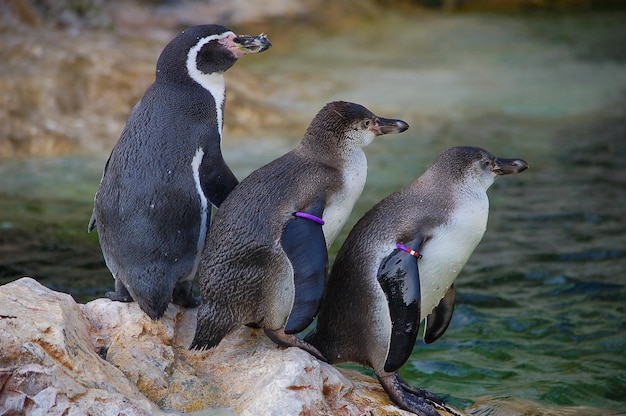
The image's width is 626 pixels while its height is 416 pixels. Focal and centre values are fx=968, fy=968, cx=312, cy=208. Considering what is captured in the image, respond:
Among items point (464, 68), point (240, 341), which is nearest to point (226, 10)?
point (464, 68)

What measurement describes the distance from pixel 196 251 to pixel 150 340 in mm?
551

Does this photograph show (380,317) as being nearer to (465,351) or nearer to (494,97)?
(465,351)

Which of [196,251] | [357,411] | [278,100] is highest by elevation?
[196,251]

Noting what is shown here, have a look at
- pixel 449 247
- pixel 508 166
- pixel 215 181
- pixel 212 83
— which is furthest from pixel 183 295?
pixel 508 166

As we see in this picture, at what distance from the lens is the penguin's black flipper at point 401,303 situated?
416 cm

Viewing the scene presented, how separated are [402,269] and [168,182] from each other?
3.64 ft

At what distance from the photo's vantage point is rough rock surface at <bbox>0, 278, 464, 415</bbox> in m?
3.34

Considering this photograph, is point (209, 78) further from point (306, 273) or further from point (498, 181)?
→ point (498, 181)

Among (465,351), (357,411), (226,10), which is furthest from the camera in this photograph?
(226,10)

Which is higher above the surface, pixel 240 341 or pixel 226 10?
pixel 240 341

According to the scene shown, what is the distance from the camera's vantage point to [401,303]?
4176mm

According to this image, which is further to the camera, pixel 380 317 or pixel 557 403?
pixel 557 403

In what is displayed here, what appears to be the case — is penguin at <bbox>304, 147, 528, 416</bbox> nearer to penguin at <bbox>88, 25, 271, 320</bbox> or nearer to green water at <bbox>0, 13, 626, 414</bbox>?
penguin at <bbox>88, 25, 271, 320</bbox>

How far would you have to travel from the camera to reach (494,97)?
12070mm
